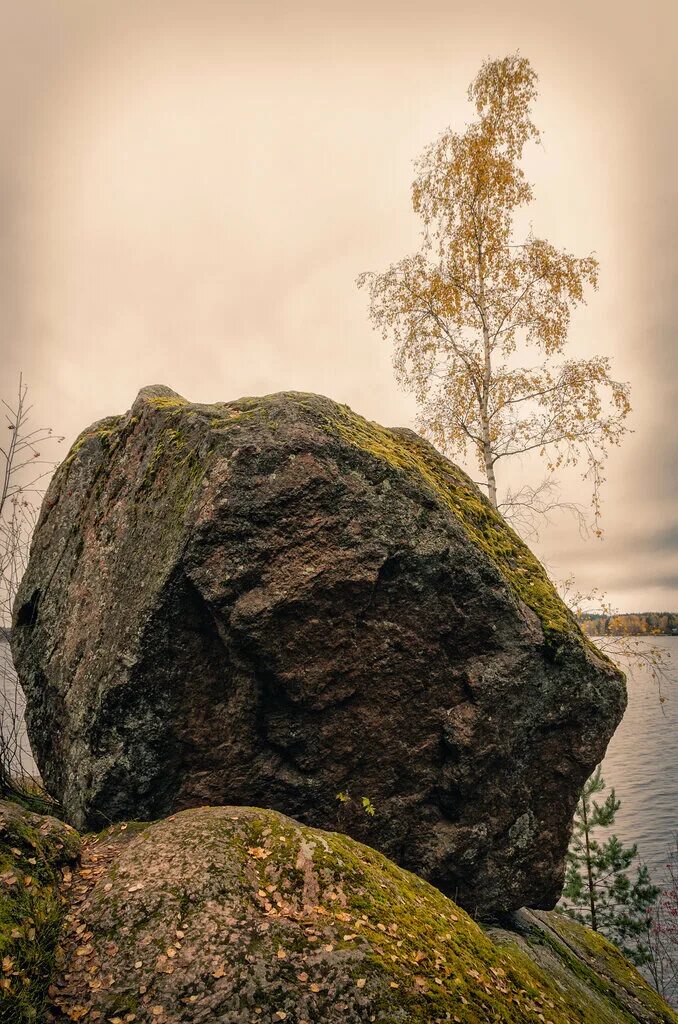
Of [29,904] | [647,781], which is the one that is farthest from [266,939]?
[647,781]

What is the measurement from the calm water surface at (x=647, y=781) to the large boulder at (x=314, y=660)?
9.33 m

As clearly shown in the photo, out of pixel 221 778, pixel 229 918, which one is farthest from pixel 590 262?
pixel 229 918

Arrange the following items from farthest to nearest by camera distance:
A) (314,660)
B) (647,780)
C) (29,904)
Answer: (647,780) < (314,660) < (29,904)

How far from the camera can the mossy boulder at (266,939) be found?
4.42m

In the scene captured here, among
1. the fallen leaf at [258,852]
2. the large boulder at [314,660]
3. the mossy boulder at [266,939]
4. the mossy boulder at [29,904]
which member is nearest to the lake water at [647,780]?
the large boulder at [314,660]

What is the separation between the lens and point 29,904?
4918 millimetres

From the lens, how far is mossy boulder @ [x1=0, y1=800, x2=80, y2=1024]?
4.27 meters

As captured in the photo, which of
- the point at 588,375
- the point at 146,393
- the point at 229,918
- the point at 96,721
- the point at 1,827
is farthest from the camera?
the point at 588,375

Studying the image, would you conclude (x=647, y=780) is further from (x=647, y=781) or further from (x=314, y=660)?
(x=314, y=660)

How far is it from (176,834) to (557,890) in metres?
6.27

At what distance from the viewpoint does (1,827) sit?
541cm

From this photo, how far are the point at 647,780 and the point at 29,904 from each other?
42045 millimetres

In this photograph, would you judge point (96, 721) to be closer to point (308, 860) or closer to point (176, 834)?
point (176, 834)

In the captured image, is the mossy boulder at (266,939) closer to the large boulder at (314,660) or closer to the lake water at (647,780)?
the large boulder at (314,660)
